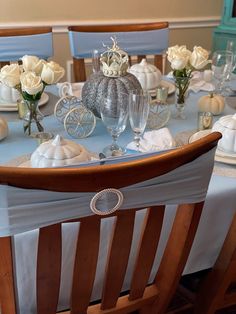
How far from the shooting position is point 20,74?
109 centimetres

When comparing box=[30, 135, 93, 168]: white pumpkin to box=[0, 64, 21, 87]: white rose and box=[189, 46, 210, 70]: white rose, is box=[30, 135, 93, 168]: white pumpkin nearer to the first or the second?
box=[0, 64, 21, 87]: white rose

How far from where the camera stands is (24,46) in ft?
5.69

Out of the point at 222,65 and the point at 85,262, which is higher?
the point at 222,65

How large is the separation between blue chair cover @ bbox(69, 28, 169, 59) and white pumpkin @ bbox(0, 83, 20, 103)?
0.56 meters

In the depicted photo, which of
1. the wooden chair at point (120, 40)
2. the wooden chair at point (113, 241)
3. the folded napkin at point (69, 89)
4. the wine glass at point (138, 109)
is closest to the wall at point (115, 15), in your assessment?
the wooden chair at point (120, 40)

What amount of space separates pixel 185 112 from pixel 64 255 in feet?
2.46

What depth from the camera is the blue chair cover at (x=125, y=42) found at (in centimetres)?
181

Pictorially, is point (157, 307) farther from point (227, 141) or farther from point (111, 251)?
point (227, 141)

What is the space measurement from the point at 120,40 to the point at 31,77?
913 millimetres

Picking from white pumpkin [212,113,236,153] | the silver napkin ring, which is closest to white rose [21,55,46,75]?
white pumpkin [212,113,236,153]

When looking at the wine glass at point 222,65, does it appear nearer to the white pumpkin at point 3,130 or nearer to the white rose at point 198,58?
the white rose at point 198,58

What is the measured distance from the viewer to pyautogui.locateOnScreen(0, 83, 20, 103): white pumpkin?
4.35 feet

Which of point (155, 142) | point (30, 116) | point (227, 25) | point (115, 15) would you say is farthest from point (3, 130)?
point (227, 25)

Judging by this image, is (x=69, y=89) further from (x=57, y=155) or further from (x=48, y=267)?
(x=48, y=267)
